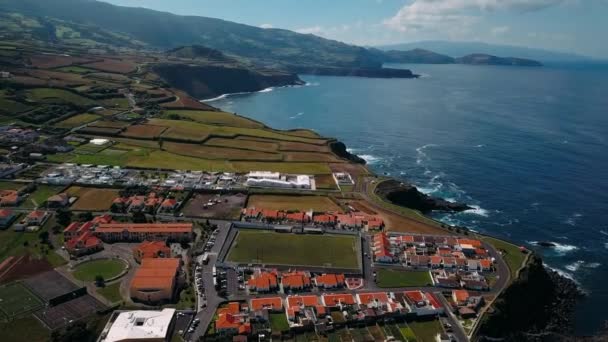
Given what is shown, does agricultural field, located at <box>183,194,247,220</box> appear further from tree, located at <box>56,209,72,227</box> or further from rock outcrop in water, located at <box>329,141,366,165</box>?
rock outcrop in water, located at <box>329,141,366,165</box>

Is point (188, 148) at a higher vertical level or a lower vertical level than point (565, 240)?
higher

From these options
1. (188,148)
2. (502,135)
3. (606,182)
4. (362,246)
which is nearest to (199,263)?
(362,246)

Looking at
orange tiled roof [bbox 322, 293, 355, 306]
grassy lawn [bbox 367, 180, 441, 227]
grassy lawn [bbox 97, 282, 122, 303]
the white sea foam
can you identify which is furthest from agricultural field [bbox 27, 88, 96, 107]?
orange tiled roof [bbox 322, 293, 355, 306]

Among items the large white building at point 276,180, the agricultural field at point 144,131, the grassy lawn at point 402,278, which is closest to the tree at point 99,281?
the grassy lawn at point 402,278

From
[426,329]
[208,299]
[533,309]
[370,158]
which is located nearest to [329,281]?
[426,329]

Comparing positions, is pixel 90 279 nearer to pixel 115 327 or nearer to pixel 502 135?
pixel 115 327

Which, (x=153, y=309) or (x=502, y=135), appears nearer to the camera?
(x=153, y=309)

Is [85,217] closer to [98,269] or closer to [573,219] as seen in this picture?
[98,269]
